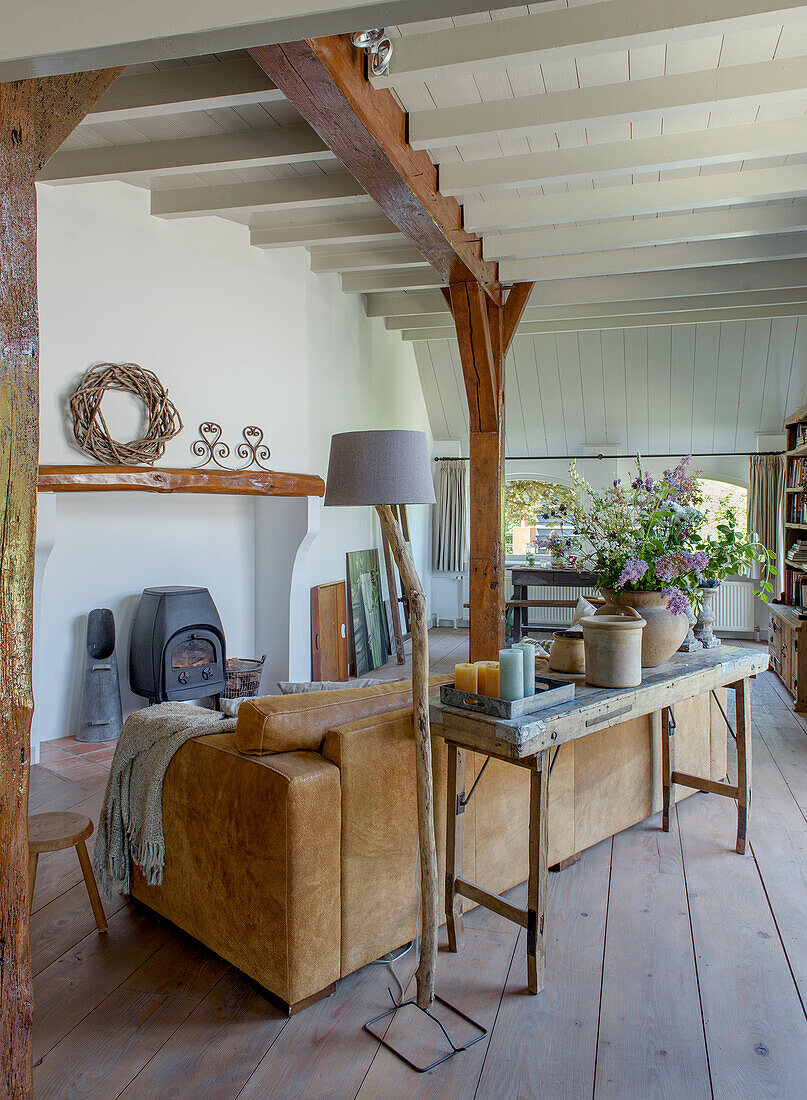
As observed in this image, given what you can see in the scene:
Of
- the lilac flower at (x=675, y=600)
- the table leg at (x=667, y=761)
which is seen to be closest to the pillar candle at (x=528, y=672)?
the lilac flower at (x=675, y=600)

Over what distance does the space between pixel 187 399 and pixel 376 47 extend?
248 cm

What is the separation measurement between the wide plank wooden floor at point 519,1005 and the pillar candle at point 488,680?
2.80 feet

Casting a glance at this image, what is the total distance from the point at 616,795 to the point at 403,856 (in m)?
1.23

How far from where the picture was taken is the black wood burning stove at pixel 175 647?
4715 millimetres

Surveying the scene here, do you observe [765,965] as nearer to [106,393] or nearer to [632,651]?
[632,651]

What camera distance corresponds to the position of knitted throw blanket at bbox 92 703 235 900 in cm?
255

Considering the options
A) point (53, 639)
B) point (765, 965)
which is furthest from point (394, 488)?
point (53, 639)

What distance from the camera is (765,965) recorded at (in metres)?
2.44

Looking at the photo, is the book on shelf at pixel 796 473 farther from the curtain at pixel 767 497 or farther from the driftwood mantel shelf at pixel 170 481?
the driftwood mantel shelf at pixel 170 481

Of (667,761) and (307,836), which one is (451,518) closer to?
(667,761)

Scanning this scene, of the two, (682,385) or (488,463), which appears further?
(682,385)

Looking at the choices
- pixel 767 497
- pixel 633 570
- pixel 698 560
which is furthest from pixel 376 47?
pixel 767 497

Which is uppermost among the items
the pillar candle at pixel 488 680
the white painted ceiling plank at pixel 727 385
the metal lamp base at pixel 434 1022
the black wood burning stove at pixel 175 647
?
the white painted ceiling plank at pixel 727 385

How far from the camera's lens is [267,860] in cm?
216
